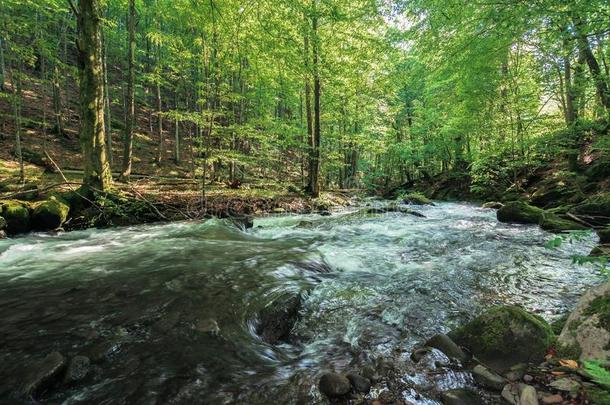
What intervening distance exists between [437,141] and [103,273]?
22947 millimetres

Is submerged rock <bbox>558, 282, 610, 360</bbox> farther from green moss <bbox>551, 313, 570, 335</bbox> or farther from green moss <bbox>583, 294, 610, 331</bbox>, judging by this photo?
green moss <bbox>551, 313, 570, 335</bbox>

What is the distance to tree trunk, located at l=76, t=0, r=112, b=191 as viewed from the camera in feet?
30.9

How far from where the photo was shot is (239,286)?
5.09 meters

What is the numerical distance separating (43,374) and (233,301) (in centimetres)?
213

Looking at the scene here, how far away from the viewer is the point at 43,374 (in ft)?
9.05

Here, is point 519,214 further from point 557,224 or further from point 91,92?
point 91,92

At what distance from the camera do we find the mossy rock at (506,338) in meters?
2.95

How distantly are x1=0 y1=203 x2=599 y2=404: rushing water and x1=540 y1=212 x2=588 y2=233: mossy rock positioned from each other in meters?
0.63

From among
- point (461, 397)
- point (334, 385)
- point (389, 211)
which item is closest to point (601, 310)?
point (461, 397)

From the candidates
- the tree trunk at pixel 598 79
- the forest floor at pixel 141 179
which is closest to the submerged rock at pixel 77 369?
the forest floor at pixel 141 179

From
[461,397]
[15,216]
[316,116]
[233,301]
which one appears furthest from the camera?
[316,116]

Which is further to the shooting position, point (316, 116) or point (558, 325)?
point (316, 116)

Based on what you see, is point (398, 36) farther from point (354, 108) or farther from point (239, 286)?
point (354, 108)

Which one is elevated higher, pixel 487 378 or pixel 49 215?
pixel 49 215
